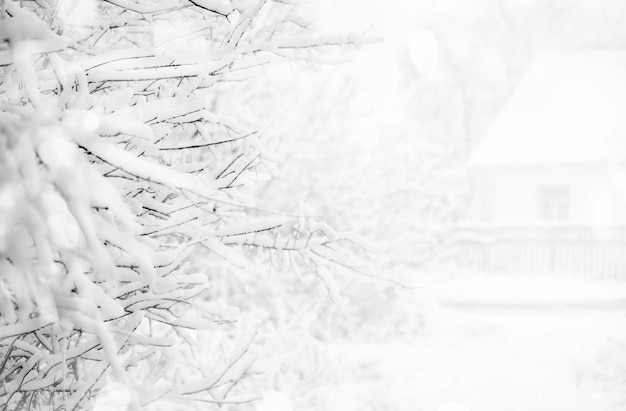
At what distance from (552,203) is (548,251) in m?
5.82

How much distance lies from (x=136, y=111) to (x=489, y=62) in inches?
1274

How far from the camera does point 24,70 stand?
4.46ft

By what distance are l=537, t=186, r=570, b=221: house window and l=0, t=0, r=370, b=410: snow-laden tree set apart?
21007 millimetres

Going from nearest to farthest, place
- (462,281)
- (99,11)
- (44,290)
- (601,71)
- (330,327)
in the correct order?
(44,290), (99,11), (330,327), (462,281), (601,71)

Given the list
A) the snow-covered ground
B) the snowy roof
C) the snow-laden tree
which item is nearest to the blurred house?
the snowy roof

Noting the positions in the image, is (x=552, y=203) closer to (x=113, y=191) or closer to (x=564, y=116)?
(x=564, y=116)

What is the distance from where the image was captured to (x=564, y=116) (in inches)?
894

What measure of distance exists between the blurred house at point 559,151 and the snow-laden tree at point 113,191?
16000 millimetres

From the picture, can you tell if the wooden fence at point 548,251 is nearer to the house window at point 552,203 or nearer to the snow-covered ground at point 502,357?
the snow-covered ground at point 502,357

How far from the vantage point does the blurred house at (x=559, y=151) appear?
2086 cm

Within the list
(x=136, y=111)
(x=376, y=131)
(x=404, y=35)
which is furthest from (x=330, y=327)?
(x=404, y=35)

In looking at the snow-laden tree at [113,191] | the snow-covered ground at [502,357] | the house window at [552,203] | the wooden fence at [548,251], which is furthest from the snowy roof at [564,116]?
the snow-laden tree at [113,191]

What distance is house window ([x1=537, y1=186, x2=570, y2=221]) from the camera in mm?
22438

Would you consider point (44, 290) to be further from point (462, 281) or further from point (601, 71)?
point (601, 71)
